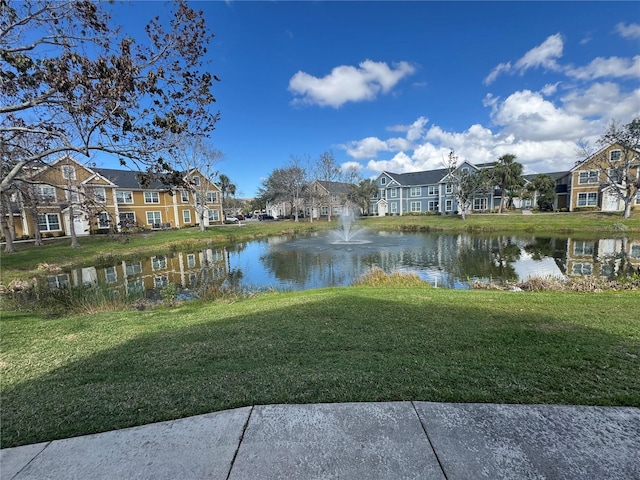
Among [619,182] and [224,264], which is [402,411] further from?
[619,182]

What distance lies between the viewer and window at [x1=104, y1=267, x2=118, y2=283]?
1694cm

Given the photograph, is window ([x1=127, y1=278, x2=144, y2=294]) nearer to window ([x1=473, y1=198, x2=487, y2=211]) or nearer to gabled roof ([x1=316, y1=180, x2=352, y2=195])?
gabled roof ([x1=316, y1=180, x2=352, y2=195])

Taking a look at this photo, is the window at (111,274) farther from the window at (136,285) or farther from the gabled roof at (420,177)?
the gabled roof at (420,177)

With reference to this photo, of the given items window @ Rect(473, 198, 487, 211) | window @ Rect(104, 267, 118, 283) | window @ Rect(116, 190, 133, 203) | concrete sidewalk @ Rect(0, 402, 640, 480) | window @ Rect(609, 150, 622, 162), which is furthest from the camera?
window @ Rect(473, 198, 487, 211)

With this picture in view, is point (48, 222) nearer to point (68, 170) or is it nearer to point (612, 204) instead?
point (68, 170)

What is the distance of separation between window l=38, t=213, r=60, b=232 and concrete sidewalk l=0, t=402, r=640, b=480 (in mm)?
38847

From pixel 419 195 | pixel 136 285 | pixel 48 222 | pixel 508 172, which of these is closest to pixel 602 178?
pixel 508 172

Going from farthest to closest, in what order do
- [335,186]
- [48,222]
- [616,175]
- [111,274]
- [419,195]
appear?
[335,186] < [419,195] < [616,175] < [48,222] < [111,274]

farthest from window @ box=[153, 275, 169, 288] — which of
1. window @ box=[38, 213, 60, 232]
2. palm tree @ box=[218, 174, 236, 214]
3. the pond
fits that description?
palm tree @ box=[218, 174, 236, 214]

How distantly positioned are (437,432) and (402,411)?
361 mm

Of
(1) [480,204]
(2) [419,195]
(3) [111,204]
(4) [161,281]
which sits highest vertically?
(2) [419,195]

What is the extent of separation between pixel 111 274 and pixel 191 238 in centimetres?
1354

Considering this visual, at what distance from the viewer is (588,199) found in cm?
4203

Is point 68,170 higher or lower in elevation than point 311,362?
higher
